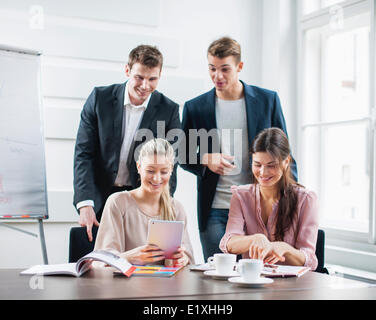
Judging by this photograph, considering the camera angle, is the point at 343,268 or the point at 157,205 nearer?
the point at 157,205

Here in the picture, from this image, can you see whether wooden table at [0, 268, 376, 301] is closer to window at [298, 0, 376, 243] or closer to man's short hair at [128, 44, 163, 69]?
man's short hair at [128, 44, 163, 69]

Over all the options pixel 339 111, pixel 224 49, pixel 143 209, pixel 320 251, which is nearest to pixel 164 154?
pixel 143 209

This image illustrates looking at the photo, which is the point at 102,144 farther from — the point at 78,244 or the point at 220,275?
the point at 220,275

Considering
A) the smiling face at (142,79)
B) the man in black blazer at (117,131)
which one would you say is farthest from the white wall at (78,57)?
the smiling face at (142,79)

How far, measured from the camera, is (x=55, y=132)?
2.99 m

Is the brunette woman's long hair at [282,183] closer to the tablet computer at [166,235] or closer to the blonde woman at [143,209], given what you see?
the blonde woman at [143,209]

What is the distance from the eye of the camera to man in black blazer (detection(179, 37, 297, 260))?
2.46 meters

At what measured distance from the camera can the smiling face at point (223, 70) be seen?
2.46 m

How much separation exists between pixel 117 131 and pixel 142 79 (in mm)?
297

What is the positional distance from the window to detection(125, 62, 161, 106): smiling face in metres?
1.36

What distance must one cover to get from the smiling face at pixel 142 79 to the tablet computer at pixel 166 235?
3.20 ft
